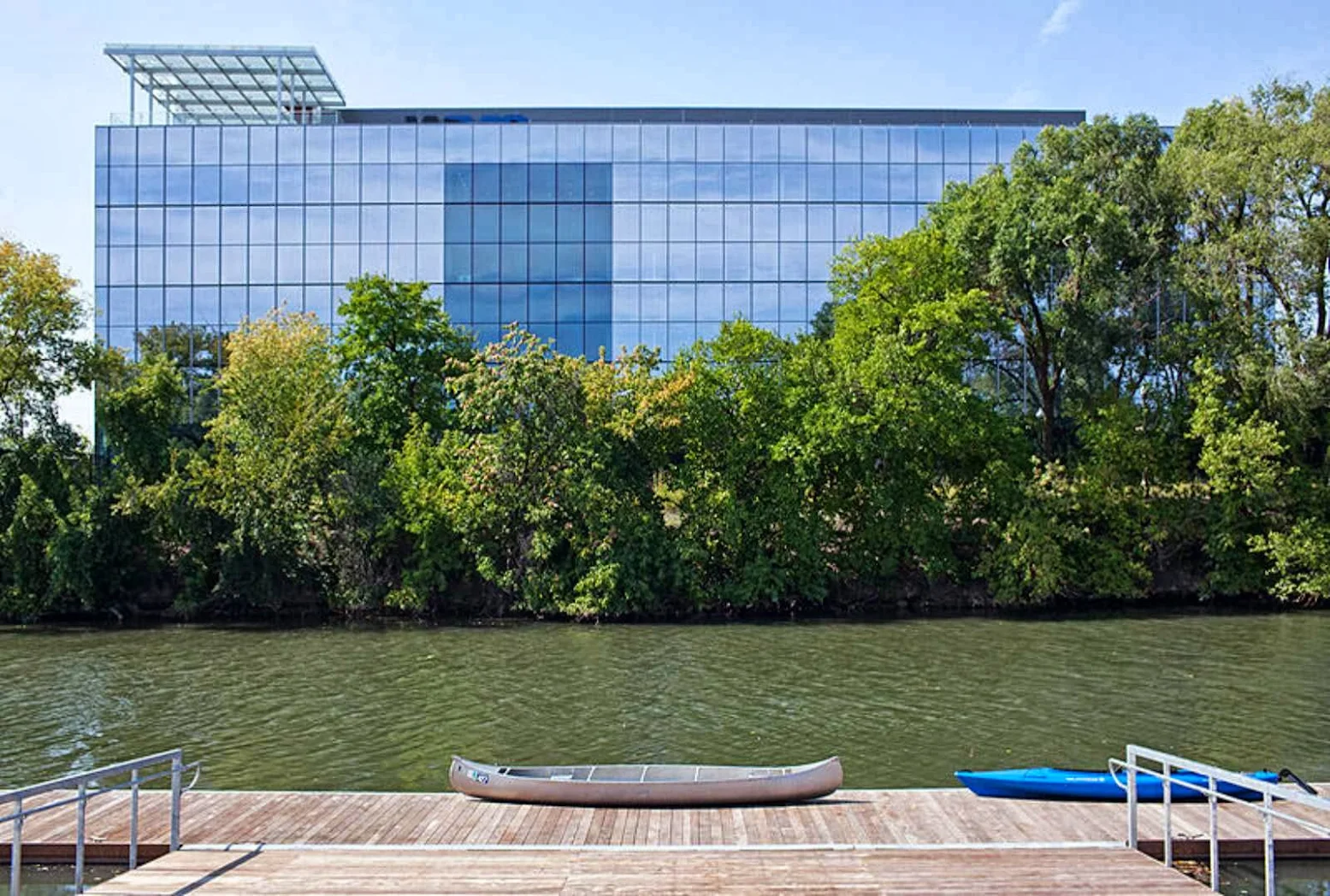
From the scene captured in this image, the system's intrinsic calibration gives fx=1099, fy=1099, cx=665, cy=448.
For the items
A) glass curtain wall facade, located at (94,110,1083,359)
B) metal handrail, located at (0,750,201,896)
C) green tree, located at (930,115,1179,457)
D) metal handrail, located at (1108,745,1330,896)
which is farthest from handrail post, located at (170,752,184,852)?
glass curtain wall facade, located at (94,110,1083,359)

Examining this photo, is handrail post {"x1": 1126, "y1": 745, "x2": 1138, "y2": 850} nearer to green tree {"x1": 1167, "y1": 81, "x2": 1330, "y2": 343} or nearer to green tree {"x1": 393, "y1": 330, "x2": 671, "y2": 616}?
green tree {"x1": 393, "y1": 330, "x2": 671, "y2": 616}

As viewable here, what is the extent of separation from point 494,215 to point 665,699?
1600 inches

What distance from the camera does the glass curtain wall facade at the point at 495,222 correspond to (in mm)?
58031

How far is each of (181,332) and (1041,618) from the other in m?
44.7

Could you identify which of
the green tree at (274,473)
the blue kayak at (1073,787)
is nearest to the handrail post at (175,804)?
the blue kayak at (1073,787)

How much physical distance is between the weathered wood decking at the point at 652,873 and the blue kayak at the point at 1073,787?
2.88m

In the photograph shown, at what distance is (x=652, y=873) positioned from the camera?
406 inches

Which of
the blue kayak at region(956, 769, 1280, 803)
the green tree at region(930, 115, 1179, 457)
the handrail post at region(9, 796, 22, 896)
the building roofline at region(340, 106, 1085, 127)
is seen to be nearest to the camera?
the handrail post at region(9, 796, 22, 896)

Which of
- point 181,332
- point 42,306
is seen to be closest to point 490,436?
point 42,306

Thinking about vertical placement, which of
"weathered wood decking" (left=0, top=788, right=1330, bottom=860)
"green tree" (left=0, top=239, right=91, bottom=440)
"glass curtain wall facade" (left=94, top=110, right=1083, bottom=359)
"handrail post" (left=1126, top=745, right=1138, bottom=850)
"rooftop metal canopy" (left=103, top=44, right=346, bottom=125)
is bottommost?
"weathered wood decking" (left=0, top=788, right=1330, bottom=860)

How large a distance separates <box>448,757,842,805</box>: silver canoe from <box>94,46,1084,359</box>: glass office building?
147ft

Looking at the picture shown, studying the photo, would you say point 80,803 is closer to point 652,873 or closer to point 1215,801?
point 652,873

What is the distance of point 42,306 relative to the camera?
3934cm

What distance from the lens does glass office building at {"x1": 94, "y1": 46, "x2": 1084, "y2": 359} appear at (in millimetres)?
58031
